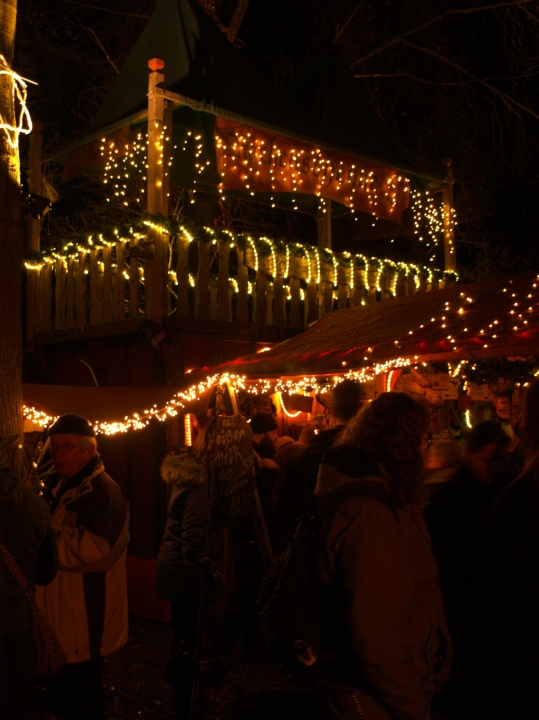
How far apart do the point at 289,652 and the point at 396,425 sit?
0.93 meters

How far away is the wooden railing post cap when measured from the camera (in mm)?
8297

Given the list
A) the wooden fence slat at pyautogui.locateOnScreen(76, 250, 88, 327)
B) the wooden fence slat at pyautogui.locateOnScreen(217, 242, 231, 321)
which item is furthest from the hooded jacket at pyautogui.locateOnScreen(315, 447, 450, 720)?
the wooden fence slat at pyautogui.locateOnScreen(76, 250, 88, 327)

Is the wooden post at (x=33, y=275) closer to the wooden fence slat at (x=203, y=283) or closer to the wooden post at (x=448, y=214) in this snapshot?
the wooden fence slat at (x=203, y=283)

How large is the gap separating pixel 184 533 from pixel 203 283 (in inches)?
155

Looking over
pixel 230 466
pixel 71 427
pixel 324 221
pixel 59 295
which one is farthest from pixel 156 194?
pixel 71 427

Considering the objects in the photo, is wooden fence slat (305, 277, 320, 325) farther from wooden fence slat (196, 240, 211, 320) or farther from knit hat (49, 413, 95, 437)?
knit hat (49, 413, 95, 437)

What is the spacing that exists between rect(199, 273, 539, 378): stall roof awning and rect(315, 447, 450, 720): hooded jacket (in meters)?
3.00

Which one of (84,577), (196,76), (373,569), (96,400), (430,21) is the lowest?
(84,577)

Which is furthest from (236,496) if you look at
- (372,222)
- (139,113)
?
(372,222)

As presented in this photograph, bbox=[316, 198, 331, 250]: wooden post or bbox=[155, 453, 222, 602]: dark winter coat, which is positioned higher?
bbox=[316, 198, 331, 250]: wooden post

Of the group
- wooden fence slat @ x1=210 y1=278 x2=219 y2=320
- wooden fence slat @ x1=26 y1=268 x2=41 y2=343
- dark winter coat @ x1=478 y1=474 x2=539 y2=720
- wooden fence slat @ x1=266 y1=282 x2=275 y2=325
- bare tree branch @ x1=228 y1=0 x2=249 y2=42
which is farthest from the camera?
bare tree branch @ x1=228 y1=0 x2=249 y2=42

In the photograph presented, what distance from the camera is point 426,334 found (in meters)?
5.84

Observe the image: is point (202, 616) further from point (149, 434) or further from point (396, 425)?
point (149, 434)

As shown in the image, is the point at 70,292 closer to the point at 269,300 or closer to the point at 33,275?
the point at 33,275
